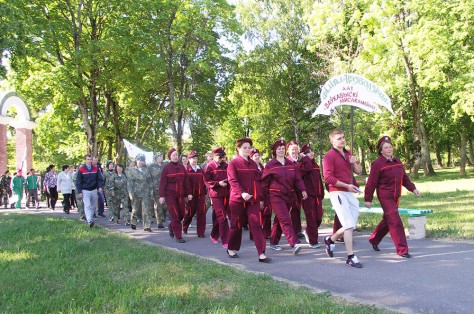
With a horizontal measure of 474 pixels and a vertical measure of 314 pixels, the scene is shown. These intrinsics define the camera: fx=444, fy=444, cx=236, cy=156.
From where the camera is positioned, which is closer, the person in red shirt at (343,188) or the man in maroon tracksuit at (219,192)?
the person in red shirt at (343,188)

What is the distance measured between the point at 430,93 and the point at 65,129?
26386mm

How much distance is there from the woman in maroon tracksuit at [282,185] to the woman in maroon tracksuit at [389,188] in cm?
122

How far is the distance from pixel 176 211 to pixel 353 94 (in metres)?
4.59

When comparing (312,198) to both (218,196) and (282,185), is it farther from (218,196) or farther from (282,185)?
(218,196)

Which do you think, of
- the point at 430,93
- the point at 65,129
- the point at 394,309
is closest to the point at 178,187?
the point at 394,309

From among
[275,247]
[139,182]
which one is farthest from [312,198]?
[139,182]

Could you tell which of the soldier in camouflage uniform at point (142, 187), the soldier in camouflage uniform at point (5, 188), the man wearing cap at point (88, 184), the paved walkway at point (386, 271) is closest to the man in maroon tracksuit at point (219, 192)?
the paved walkway at point (386, 271)

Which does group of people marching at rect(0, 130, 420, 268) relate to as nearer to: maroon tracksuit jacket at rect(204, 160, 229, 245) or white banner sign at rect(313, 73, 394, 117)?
maroon tracksuit jacket at rect(204, 160, 229, 245)

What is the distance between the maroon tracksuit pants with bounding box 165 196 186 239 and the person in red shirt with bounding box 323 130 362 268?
3.85m

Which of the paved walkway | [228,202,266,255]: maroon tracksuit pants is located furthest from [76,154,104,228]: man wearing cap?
[228,202,266,255]: maroon tracksuit pants

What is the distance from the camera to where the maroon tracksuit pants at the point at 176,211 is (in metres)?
9.79

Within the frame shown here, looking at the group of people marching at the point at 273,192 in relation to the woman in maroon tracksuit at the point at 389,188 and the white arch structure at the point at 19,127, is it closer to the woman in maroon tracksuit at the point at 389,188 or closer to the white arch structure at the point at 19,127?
the woman in maroon tracksuit at the point at 389,188

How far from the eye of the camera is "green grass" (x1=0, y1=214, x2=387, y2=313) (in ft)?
15.3

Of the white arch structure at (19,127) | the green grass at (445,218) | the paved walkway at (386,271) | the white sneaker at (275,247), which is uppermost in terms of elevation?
the white arch structure at (19,127)
